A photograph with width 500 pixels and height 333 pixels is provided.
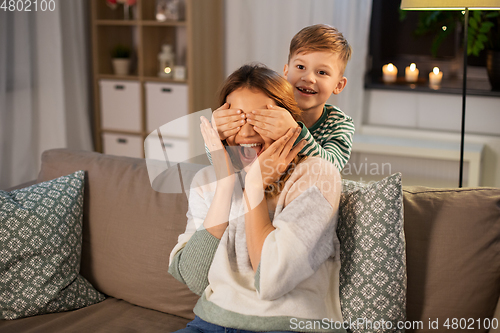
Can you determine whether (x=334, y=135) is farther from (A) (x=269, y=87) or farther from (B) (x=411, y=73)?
(B) (x=411, y=73)

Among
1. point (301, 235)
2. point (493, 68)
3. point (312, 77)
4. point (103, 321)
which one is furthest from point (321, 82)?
point (493, 68)

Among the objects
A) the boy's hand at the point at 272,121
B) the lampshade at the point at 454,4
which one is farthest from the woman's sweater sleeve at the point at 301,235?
the lampshade at the point at 454,4

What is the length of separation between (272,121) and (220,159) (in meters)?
0.17

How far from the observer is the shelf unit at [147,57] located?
3.23 m

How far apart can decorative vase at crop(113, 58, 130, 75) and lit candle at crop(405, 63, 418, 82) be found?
205 centimetres

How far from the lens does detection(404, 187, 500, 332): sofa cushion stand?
1.16 meters

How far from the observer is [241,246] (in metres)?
1.15

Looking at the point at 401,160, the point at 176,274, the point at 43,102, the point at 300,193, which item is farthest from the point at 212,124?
the point at 43,102

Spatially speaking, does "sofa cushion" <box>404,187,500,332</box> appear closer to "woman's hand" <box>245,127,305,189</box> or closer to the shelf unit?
"woman's hand" <box>245,127,305,189</box>

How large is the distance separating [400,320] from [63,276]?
0.97 meters

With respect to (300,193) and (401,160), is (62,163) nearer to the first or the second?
(300,193)

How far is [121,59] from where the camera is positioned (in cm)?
→ 348

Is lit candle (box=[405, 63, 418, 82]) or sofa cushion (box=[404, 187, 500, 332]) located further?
lit candle (box=[405, 63, 418, 82])

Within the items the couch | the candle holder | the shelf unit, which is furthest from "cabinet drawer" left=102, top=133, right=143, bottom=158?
the candle holder
